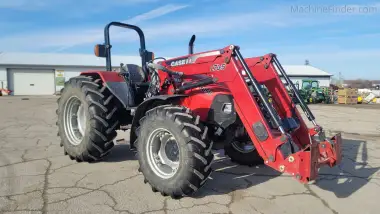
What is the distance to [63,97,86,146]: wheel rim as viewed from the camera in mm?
5792

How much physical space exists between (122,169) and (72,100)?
1.65m

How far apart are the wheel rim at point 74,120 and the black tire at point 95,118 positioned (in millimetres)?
224

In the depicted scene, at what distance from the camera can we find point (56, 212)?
3.48 meters

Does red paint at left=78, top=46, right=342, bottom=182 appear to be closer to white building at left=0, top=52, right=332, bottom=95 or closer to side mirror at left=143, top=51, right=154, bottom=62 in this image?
side mirror at left=143, top=51, right=154, bottom=62

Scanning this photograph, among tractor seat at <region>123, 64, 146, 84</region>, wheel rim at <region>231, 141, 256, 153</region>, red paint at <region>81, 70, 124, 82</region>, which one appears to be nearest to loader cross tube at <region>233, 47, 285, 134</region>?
wheel rim at <region>231, 141, 256, 153</region>

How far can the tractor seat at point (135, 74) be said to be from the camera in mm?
5496

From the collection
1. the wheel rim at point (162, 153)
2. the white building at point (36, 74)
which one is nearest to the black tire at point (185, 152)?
the wheel rim at point (162, 153)

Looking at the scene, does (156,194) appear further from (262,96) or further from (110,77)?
(110,77)

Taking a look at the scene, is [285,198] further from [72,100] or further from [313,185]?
[72,100]

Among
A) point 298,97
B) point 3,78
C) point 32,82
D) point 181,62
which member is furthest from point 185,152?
point 3,78

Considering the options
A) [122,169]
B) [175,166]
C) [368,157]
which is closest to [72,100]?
[122,169]

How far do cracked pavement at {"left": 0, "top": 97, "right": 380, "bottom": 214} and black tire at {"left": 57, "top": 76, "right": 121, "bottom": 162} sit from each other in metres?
0.24

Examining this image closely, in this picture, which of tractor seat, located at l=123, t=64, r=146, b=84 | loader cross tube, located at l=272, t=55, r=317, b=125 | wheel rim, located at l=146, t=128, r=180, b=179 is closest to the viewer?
wheel rim, located at l=146, t=128, r=180, b=179

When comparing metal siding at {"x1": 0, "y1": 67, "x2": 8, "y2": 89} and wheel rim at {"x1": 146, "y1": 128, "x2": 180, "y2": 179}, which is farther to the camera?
metal siding at {"x1": 0, "y1": 67, "x2": 8, "y2": 89}
